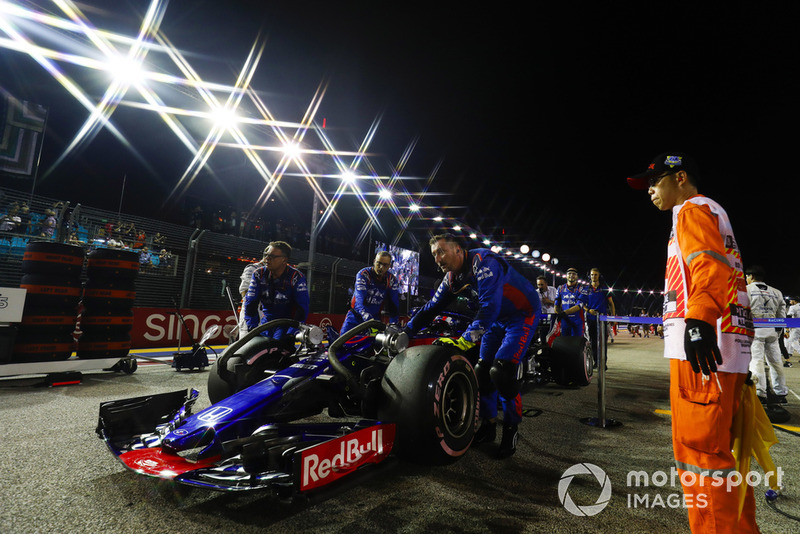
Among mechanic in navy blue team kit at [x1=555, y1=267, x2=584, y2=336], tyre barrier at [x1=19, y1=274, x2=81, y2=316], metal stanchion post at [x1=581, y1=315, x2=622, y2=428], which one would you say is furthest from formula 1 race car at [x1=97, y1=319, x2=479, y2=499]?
mechanic in navy blue team kit at [x1=555, y1=267, x2=584, y2=336]

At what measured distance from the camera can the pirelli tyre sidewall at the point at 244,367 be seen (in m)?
2.99

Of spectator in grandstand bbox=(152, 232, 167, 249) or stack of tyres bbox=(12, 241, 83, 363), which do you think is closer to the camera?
stack of tyres bbox=(12, 241, 83, 363)


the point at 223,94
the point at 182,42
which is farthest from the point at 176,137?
the point at 182,42

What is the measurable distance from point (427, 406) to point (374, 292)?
3.34m

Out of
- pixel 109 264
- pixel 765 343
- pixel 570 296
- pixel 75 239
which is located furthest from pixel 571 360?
pixel 75 239

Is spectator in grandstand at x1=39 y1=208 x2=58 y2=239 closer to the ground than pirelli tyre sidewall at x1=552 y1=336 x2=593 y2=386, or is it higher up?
higher up

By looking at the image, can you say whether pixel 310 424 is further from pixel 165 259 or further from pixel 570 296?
pixel 165 259

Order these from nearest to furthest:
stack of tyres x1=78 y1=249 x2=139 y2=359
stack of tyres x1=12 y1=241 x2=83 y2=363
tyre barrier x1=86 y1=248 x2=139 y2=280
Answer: stack of tyres x1=12 y1=241 x2=83 y2=363 < stack of tyres x1=78 y1=249 x2=139 y2=359 < tyre barrier x1=86 y1=248 x2=139 y2=280

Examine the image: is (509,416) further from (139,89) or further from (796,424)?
(139,89)

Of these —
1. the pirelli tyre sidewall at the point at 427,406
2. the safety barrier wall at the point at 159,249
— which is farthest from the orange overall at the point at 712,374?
the safety barrier wall at the point at 159,249

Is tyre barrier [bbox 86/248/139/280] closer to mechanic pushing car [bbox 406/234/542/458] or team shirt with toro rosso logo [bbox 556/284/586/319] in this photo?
mechanic pushing car [bbox 406/234/542/458]

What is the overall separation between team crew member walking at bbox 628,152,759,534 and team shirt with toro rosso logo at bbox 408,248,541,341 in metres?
1.48

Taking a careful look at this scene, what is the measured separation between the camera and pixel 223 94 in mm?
12516

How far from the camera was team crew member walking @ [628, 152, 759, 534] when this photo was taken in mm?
1506
